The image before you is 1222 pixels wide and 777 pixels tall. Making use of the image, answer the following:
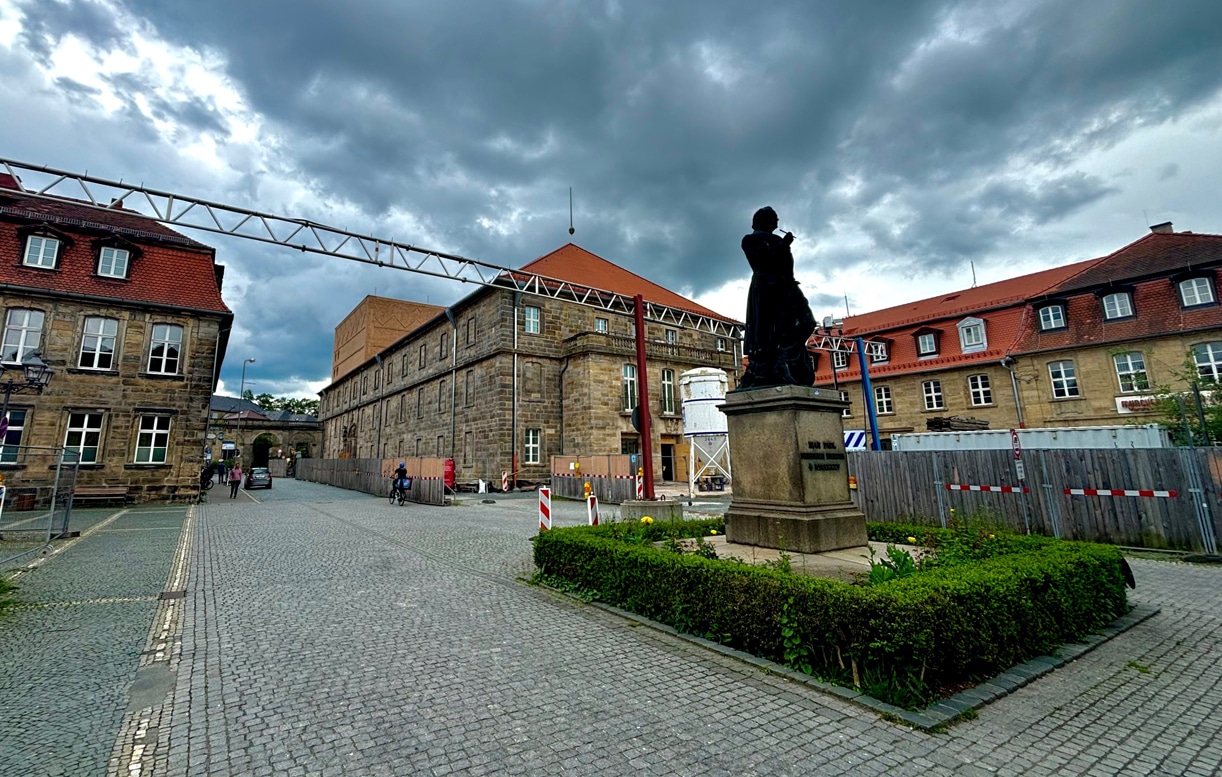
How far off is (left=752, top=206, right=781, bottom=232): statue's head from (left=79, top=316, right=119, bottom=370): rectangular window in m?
24.9

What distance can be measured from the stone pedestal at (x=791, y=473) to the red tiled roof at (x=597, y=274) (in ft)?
78.2

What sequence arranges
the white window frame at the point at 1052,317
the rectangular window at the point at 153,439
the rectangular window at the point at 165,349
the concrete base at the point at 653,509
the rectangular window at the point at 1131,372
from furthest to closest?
the white window frame at the point at 1052,317, the rectangular window at the point at 1131,372, the rectangular window at the point at 165,349, the rectangular window at the point at 153,439, the concrete base at the point at 653,509

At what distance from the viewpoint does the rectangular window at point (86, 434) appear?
19734mm

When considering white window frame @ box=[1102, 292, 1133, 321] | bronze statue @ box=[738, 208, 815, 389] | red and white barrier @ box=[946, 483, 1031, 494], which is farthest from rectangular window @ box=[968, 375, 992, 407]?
bronze statue @ box=[738, 208, 815, 389]

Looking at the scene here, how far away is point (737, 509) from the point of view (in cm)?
691

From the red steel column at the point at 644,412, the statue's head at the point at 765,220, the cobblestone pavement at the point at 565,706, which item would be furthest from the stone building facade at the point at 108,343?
the statue's head at the point at 765,220

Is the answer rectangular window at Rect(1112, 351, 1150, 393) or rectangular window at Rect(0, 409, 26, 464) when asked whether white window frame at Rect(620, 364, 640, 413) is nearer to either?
rectangular window at Rect(1112, 351, 1150, 393)

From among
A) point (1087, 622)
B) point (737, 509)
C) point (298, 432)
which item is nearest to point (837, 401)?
point (737, 509)

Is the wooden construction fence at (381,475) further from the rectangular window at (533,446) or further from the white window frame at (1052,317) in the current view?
the white window frame at (1052,317)

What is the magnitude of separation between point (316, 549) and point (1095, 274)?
109ft

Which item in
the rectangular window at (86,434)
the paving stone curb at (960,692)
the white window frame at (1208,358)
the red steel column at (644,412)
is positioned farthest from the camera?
the white window frame at (1208,358)

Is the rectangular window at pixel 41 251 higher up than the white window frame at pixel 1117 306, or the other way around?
the rectangular window at pixel 41 251

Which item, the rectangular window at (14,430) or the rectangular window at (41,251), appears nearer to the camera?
the rectangular window at (14,430)

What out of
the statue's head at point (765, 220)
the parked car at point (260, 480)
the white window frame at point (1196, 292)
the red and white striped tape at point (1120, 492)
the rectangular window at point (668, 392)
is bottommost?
the red and white striped tape at point (1120, 492)
